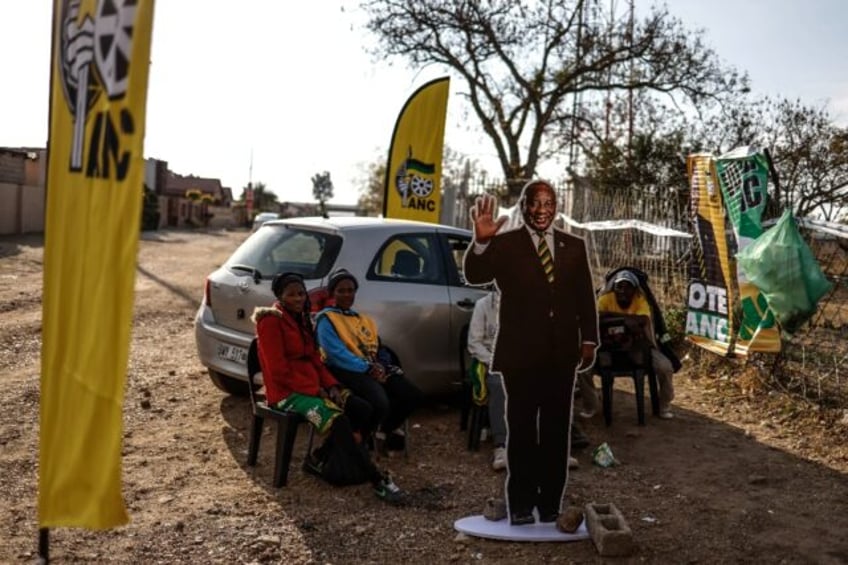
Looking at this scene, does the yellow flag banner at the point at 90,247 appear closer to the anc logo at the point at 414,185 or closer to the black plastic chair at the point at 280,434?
the black plastic chair at the point at 280,434

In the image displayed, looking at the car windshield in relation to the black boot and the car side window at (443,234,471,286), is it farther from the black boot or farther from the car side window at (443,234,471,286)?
the black boot

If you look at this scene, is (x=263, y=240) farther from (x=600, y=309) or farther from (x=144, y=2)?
(x=144, y=2)

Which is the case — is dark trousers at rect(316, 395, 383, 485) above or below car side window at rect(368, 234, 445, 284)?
below

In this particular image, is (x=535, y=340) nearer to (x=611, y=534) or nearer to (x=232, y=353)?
(x=611, y=534)

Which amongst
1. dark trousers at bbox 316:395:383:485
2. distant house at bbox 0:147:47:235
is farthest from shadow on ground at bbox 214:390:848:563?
distant house at bbox 0:147:47:235

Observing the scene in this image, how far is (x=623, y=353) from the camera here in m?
7.21

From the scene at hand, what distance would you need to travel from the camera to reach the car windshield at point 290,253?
652cm

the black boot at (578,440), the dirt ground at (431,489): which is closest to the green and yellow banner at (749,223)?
the dirt ground at (431,489)

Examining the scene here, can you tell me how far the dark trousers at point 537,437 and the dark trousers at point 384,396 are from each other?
1199 mm

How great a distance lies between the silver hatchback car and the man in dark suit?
6.31ft

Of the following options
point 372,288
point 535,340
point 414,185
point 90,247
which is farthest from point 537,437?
point 414,185

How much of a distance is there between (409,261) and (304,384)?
1.85 m

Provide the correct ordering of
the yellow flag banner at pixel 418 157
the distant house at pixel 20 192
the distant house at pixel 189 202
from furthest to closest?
the distant house at pixel 189 202 → the distant house at pixel 20 192 → the yellow flag banner at pixel 418 157

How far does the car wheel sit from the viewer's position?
7.27 meters
